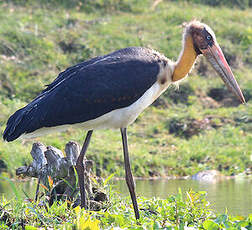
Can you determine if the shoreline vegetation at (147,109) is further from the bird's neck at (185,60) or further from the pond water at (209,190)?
the bird's neck at (185,60)

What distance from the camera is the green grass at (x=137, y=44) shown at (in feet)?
31.0

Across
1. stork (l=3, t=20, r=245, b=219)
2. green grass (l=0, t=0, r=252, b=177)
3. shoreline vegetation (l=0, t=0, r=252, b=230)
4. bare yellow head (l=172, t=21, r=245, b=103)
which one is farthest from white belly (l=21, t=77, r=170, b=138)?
green grass (l=0, t=0, r=252, b=177)

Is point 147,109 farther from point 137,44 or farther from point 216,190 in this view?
point 216,190

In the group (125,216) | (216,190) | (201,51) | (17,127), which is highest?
(201,51)

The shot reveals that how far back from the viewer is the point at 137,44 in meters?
13.0

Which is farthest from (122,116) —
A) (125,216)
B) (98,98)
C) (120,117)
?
(125,216)

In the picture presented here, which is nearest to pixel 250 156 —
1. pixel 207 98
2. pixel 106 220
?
pixel 207 98

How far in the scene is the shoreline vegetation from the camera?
205 inches

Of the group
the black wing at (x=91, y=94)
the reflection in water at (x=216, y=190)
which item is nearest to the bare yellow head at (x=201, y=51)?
the black wing at (x=91, y=94)

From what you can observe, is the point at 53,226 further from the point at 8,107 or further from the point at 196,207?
the point at 8,107

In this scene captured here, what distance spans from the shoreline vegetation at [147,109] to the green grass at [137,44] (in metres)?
0.02

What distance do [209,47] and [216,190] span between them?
218 centimetres

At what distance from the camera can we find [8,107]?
10.4 m

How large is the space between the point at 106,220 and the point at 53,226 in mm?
380
